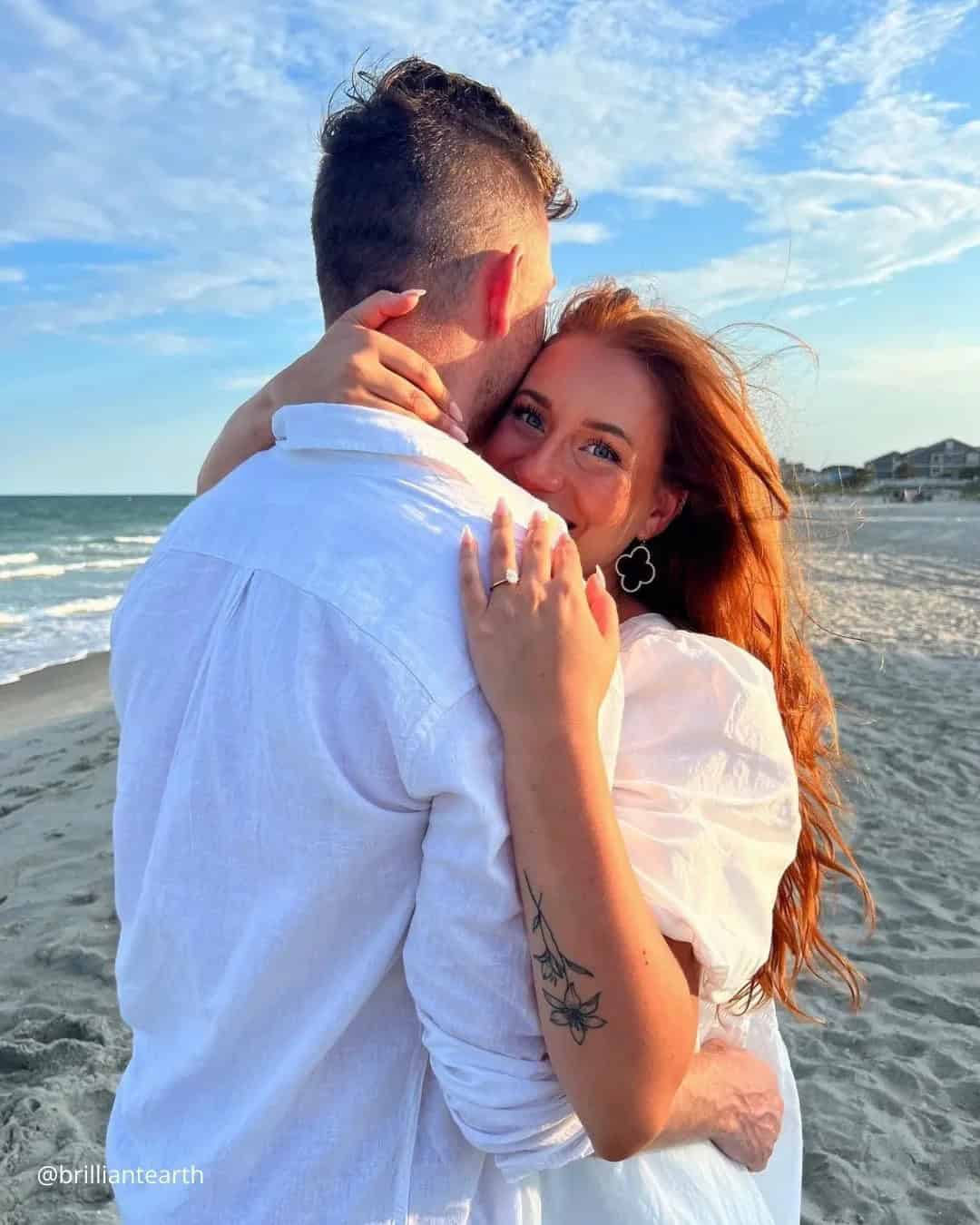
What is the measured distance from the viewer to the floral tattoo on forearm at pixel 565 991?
1.22 m

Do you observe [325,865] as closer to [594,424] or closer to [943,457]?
[594,424]

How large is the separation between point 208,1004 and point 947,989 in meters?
4.32

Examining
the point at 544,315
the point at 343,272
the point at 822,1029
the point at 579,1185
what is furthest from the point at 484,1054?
the point at 822,1029

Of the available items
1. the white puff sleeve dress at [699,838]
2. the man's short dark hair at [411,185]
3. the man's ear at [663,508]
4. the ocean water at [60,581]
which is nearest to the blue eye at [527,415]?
the man's ear at [663,508]

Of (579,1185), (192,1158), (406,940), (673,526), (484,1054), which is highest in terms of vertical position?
(673,526)

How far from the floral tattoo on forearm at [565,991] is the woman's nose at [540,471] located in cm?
116

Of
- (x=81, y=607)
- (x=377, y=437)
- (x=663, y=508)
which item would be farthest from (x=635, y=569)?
(x=81, y=607)

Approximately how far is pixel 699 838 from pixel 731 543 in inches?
44.7

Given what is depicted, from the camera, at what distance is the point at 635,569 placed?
255 cm

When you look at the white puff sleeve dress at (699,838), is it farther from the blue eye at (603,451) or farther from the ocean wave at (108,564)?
the ocean wave at (108,564)

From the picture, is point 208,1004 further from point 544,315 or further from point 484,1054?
point 544,315

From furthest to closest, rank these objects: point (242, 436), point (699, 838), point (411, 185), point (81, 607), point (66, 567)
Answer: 1. point (66, 567)
2. point (81, 607)
3. point (242, 436)
4. point (411, 185)
5. point (699, 838)

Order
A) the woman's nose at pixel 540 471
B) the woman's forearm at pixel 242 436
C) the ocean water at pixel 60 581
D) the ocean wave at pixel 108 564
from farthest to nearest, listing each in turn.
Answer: the ocean wave at pixel 108 564, the ocean water at pixel 60 581, the woman's nose at pixel 540 471, the woman's forearm at pixel 242 436

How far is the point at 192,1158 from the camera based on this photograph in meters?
1.31
